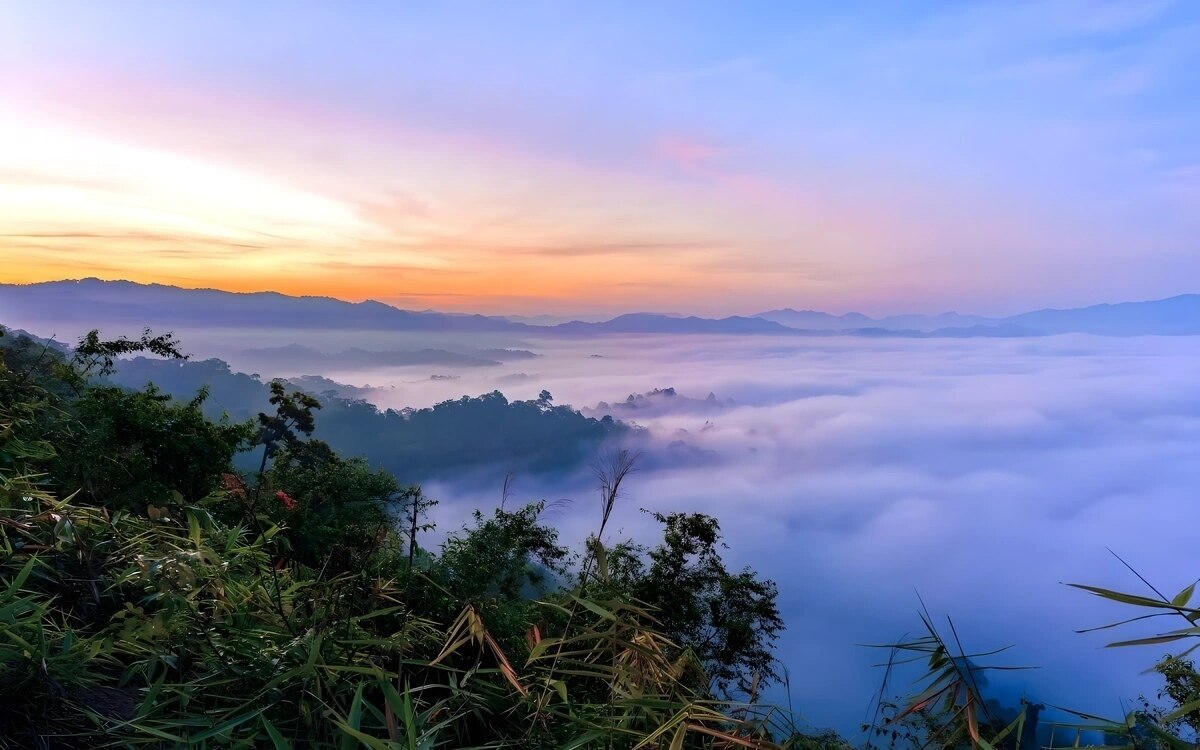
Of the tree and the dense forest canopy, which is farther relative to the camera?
the dense forest canopy

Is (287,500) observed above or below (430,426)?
above

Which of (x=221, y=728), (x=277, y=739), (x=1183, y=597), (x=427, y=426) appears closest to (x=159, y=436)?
(x=221, y=728)

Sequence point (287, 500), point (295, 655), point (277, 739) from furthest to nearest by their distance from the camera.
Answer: point (287, 500) < point (295, 655) < point (277, 739)

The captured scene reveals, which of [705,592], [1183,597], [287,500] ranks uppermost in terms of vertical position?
[1183,597]

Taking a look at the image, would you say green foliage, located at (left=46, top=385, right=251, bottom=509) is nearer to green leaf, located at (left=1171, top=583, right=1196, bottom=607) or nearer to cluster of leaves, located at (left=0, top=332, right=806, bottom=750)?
cluster of leaves, located at (left=0, top=332, right=806, bottom=750)

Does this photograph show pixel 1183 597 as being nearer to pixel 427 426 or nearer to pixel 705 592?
pixel 705 592

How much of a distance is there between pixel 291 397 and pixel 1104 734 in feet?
59.0

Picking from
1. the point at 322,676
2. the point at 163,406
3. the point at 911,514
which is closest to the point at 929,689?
the point at 322,676

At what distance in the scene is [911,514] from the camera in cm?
12788

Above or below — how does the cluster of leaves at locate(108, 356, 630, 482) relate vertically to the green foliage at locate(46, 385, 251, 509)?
below

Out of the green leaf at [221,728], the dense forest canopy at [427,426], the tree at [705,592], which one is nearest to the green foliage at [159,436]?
the green leaf at [221,728]

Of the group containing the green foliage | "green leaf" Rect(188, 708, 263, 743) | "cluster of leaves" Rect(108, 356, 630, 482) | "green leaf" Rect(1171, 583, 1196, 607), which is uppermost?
"green leaf" Rect(1171, 583, 1196, 607)

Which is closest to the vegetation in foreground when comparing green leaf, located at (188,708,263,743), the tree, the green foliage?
green leaf, located at (188,708,263,743)

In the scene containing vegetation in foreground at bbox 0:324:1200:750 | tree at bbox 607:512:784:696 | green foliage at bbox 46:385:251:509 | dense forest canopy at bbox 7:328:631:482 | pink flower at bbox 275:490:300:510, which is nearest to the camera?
vegetation in foreground at bbox 0:324:1200:750
